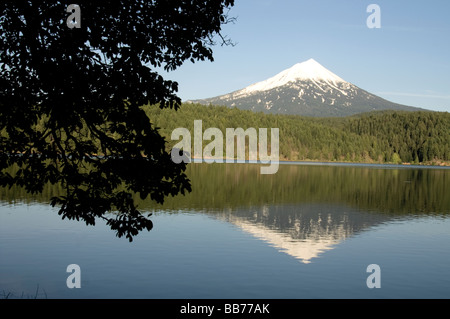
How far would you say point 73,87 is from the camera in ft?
38.8

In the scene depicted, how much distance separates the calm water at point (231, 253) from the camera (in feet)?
62.2

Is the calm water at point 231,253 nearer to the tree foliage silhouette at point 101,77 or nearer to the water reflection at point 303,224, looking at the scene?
the water reflection at point 303,224

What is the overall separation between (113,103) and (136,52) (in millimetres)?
1451

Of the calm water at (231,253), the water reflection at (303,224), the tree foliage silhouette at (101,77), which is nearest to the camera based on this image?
the tree foliage silhouette at (101,77)

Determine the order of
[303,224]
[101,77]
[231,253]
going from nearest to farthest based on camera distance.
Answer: [101,77], [231,253], [303,224]

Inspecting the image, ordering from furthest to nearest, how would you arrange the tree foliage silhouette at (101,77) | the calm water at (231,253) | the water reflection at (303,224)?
the water reflection at (303,224)
the calm water at (231,253)
the tree foliage silhouette at (101,77)

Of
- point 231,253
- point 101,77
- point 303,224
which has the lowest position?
point 303,224

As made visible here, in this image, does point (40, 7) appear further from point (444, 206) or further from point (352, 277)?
point (444, 206)

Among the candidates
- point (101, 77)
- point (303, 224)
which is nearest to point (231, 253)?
point (303, 224)

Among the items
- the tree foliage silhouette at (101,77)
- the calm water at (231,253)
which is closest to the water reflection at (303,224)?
the calm water at (231,253)

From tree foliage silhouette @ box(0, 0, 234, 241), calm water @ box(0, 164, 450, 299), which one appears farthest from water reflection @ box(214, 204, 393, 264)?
tree foliage silhouette @ box(0, 0, 234, 241)

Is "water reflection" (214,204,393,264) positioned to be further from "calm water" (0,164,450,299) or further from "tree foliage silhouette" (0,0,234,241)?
"tree foliage silhouette" (0,0,234,241)

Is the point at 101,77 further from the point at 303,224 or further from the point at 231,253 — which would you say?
the point at 303,224

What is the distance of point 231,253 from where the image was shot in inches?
1014
